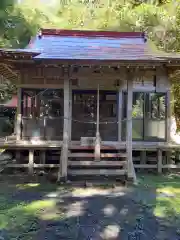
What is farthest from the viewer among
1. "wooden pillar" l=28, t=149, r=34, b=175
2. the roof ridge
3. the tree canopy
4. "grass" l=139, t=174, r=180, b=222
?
the tree canopy

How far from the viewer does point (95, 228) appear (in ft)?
17.2

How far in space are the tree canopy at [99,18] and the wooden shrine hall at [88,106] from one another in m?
2.31

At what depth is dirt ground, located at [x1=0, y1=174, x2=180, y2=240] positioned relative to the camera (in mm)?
4984

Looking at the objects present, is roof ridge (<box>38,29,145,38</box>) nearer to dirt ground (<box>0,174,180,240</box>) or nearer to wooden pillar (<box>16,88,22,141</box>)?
wooden pillar (<box>16,88,22,141</box>)

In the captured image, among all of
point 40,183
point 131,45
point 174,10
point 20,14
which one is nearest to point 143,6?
point 174,10

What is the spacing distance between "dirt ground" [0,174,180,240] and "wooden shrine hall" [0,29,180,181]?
1.85 meters

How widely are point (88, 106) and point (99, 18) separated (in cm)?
697

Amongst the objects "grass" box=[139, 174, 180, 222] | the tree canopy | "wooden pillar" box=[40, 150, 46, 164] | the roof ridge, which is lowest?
"grass" box=[139, 174, 180, 222]

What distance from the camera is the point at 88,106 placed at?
11992 mm

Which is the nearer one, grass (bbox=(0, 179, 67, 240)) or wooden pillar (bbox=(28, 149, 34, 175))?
grass (bbox=(0, 179, 67, 240))

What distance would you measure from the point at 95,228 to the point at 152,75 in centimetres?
717

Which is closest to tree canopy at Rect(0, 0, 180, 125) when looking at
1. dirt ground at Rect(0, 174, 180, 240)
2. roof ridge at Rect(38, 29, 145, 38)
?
roof ridge at Rect(38, 29, 145, 38)


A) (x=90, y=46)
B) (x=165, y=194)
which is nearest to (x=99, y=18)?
(x=90, y=46)

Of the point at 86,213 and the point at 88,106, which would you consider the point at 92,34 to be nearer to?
the point at 88,106
